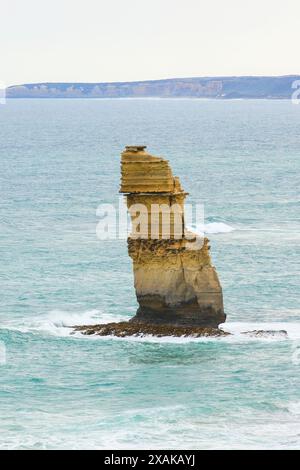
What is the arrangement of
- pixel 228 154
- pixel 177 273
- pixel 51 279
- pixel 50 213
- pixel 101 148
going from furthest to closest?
pixel 101 148
pixel 228 154
pixel 50 213
pixel 51 279
pixel 177 273

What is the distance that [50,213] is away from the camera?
92.8 m

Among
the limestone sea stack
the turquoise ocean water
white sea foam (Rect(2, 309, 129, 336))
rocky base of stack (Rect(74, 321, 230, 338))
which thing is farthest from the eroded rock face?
white sea foam (Rect(2, 309, 129, 336))

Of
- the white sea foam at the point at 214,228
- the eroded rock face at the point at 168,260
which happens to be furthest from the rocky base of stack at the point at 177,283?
the white sea foam at the point at 214,228

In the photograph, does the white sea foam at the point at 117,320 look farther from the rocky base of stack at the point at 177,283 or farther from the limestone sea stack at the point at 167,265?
the rocky base of stack at the point at 177,283

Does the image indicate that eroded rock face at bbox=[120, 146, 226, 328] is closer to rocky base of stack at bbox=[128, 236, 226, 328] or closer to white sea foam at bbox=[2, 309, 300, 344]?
rocky base of stack at bbox=[128, 236, 226, 328]

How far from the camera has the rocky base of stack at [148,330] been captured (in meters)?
51.5

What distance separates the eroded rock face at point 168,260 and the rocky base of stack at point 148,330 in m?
0.33

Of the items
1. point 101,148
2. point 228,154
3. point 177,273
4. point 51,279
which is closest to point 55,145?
point 101,148

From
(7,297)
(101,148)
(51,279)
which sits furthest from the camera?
(101,148)

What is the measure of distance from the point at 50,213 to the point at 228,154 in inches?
2531

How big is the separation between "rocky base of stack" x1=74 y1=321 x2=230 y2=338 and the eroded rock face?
329mm
